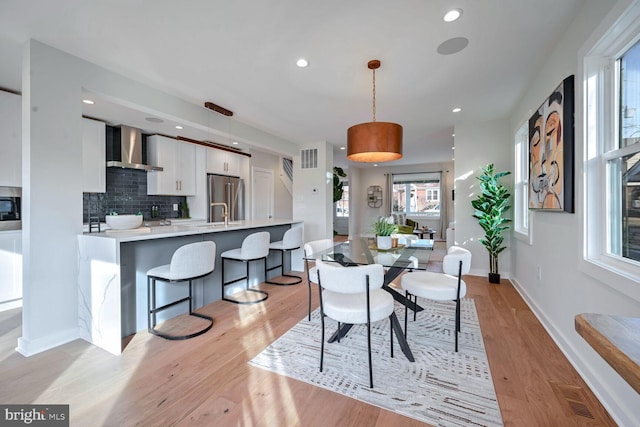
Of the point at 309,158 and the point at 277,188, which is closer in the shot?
the point at 309,158

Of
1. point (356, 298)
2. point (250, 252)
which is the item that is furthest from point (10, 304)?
point (356, 298)

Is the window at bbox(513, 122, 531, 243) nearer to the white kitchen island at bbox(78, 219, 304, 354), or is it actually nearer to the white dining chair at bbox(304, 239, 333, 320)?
the white dining chair at bbox(304, 239, 333, 320)

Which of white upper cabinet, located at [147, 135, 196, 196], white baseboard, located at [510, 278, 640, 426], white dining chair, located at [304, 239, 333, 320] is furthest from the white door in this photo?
white baseboard, located at [510, 278, 640, 426]

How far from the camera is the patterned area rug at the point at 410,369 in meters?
1.60

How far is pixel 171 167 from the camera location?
502 cm

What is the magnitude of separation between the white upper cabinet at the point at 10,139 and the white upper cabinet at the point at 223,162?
2.69 m

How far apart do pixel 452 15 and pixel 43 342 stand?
13.3ft

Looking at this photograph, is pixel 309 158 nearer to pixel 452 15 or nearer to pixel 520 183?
pixel 520 183

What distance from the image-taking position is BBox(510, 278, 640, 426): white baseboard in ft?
4.79

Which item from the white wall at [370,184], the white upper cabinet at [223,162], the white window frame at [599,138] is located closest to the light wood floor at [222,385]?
the white window frame at [599,138]

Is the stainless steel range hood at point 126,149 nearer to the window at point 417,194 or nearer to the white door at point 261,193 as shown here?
the white door at point 261,193

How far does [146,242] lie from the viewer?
2.66 meters

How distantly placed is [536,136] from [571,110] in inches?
32.3

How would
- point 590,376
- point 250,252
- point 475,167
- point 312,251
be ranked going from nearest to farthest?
point 590,376 → point 312,251 → point 250,252 → point 475,167
